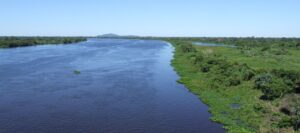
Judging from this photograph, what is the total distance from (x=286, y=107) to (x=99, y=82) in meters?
26.4

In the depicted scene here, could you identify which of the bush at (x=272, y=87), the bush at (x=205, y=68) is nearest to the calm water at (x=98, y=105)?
the bush at (x=205, y=68)

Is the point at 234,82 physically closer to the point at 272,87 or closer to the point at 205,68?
the point at 272,87

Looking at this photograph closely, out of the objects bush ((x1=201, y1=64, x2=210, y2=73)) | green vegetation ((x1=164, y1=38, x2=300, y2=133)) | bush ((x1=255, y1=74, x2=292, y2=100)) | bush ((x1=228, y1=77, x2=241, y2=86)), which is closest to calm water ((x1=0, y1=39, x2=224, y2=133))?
green vegetation ((x1=164, y1=38, x2=300, y2=133))

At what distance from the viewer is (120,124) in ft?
86.9

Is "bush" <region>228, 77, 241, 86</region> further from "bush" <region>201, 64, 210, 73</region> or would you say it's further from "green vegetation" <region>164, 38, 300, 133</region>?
"bush" <region>201, 64, 210, 73</region>

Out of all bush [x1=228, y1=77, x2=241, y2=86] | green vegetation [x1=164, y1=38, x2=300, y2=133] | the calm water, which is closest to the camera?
green vegetation [x1=164, y1=38, x2=300, y2=133]

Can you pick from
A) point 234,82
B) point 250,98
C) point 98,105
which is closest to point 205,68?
point 234,82

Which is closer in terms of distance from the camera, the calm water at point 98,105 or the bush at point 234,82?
the calm water at point 98,105

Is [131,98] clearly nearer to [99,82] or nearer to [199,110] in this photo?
[199,110]

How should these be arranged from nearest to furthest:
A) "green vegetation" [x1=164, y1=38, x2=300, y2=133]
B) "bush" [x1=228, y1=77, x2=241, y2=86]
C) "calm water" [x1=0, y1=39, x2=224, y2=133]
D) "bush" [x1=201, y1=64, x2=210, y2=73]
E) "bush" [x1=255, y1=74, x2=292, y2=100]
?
"green vegetation" [x1=164, y1=38, x2=300, y2=133] < "calm water" [x1=0, y1=39, x2=224, y2=133] < "bush" [x1=255, y1=74, x2=292, y2=100] < "bush" [x1=228, y1=77, x2=241, y2=86] < "bush" [x1=201, y1=64, x2=210, y2=73]

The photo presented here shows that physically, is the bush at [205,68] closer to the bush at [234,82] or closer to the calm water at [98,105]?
the calm water at [98,105]

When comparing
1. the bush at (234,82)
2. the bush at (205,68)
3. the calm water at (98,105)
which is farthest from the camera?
the bush at (205,68)

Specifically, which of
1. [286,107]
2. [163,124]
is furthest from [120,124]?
[286,107]

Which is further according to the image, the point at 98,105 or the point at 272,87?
the point at 272,87
